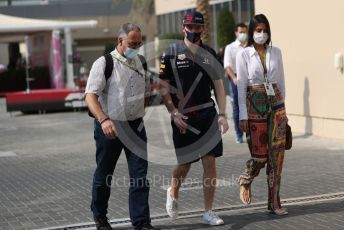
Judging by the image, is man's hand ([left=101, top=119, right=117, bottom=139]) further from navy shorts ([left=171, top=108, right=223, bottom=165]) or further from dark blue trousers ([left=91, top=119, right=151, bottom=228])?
navy shorts ([left=171, top=108, right=223, bottom=165])

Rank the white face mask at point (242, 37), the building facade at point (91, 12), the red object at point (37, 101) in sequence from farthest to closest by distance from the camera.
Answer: the building facade at point (91, 12) < the red object at point (37, 101) < the white face mask at point (242, 37)

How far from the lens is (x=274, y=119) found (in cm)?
665

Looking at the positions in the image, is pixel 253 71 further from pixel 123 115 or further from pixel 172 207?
pixel 172 207

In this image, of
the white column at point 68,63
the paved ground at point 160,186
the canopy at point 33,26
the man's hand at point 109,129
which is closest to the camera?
the man's hand at point 109,129

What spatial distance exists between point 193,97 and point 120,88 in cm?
72

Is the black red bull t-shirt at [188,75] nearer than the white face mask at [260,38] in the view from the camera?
Yes

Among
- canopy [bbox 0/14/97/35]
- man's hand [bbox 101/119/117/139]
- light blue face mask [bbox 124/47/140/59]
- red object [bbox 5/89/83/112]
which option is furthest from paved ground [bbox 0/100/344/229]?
canopy [bbox 0/14/97/35]

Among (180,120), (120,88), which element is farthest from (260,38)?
(120,88)

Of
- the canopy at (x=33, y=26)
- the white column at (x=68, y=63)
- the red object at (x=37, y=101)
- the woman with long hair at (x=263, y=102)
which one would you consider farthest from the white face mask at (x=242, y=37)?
the canopy at (x=33, y=26)

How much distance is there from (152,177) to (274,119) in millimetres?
2762

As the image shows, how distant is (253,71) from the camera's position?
21.8 feet

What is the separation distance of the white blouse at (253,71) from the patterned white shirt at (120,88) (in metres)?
1.05

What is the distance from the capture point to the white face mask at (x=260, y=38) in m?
6.63

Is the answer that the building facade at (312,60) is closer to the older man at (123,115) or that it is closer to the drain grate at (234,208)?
the drain grate at (234,208)
